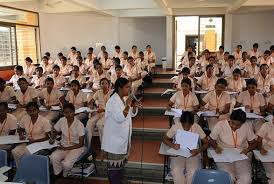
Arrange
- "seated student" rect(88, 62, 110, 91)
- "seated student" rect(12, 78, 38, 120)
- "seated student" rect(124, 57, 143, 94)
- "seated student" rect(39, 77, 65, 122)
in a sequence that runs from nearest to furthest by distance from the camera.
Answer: "seated student" rect(12, 78, 38, 120)
"seated student" rect(39, 77, 65, 122)
"seated student" rect(88, 62, 110, 91)
"seated student" rect(124, 57, 143, 94)

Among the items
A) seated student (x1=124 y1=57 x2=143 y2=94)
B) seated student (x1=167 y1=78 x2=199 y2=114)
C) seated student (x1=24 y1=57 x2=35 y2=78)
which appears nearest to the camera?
seated student (x1=167 y1=78 x2=199 y2=114)

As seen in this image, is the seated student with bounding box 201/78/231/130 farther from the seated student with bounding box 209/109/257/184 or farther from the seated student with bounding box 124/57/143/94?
the seated student with bounding box 124/57/143/94

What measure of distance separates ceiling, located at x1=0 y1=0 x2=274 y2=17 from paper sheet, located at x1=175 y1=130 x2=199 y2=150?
18.7 feet

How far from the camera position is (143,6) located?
10.6 meters

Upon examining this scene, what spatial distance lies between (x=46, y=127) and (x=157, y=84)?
5003 millimetres

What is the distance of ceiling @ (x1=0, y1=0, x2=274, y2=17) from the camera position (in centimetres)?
919

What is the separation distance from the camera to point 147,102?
25.0ft

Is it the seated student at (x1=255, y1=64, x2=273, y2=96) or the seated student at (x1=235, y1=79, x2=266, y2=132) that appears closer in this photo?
the seated student at (x1=235, y1=79, x2=266, y2=132)

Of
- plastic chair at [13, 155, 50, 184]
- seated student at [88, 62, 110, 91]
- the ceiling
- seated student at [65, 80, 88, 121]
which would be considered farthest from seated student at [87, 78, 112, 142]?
the ceiling

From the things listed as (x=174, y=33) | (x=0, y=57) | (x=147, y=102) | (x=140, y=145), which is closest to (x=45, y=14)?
(x=0, y=57)

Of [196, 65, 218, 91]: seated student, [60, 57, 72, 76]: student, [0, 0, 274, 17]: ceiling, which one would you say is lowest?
[196, 65, 218, 91]: seated student

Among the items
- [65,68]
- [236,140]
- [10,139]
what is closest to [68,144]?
[10,139]

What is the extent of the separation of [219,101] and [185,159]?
6.13 feet

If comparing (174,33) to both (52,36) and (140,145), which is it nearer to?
(52,36)
